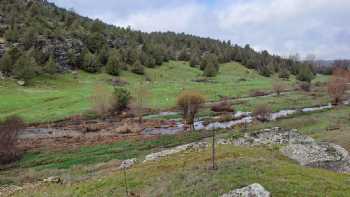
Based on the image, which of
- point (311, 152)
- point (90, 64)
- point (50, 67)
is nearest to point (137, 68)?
point (90, 64)

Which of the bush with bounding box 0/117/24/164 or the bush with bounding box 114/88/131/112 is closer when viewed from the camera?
the bush with bounding box 0/117/24/164

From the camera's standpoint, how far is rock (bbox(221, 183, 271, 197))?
863 inches

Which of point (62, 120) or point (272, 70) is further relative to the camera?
point (272, 70)

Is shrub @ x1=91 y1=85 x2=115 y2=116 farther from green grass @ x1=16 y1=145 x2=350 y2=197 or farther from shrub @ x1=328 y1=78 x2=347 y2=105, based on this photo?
green grass @ x1=16 y1=145 x2=350 y2=197

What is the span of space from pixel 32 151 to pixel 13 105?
3581 cm

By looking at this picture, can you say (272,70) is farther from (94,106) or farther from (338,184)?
(338,184)

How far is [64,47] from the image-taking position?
134 meters

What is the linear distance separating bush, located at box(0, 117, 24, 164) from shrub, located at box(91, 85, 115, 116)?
94.0 feet

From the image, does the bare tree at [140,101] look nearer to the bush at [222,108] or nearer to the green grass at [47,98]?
the green grass at [47,98]

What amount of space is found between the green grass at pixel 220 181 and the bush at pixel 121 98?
56.7m

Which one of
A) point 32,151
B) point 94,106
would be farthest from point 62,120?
point 32,151

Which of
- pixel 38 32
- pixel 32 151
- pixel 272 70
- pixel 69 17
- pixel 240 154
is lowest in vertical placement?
pixel 32 151

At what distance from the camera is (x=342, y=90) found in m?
98.2

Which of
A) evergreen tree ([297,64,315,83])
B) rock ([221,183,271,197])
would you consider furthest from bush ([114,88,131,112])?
evergreen tree ([297,64,315,83])
